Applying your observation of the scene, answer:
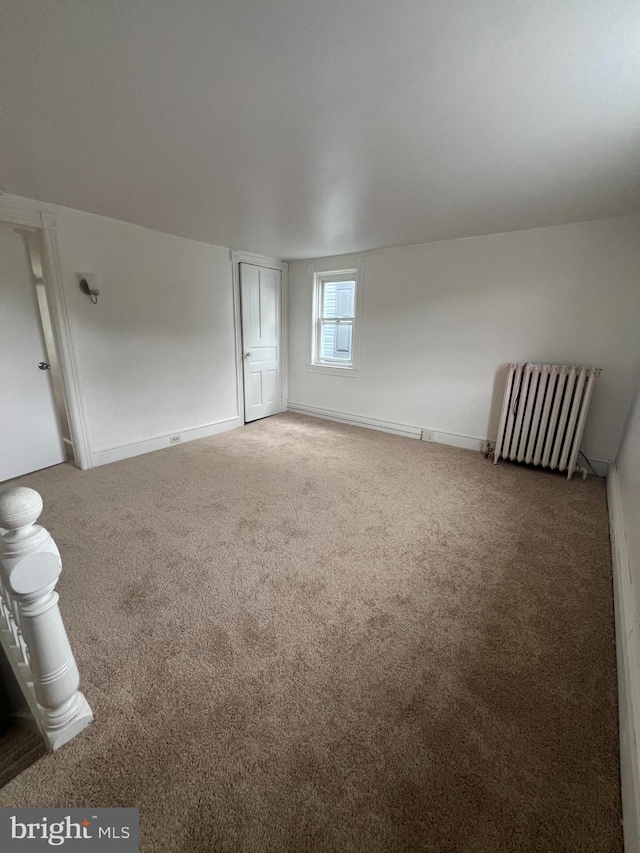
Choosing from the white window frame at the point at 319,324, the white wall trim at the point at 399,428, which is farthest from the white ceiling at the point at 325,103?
the white wall trim at the point at 399,428

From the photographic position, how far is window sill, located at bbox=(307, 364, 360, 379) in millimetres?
4656

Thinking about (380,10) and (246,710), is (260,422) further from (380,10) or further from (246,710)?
(380,10)

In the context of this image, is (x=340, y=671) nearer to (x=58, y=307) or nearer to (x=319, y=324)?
(x=58, y=307)

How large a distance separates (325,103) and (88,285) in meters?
2.57

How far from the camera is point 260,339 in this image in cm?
477

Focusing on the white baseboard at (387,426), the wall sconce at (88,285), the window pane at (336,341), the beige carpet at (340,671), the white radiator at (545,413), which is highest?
the wall sconce at (88,285)

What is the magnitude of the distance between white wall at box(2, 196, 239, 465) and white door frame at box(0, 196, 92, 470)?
38 millimetres

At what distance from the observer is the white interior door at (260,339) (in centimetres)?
447

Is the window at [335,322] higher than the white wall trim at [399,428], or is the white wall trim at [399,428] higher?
the window at [335,322]

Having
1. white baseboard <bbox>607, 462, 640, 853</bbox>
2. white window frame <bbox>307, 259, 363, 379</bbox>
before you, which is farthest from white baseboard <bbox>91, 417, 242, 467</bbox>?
white baseboard <bbox>607, 462, 640, 853</bbox>

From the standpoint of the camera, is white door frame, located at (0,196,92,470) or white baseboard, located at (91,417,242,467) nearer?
white door frame, located at (0,196,92,470)

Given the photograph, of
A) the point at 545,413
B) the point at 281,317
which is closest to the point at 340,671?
the point at 545,413

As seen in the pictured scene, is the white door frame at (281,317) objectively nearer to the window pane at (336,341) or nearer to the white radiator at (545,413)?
the window pane at (336,341)

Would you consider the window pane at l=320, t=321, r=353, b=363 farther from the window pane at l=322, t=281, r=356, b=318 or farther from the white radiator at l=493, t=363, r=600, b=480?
the white radiator at l=493, t=363, r=600, b=480
